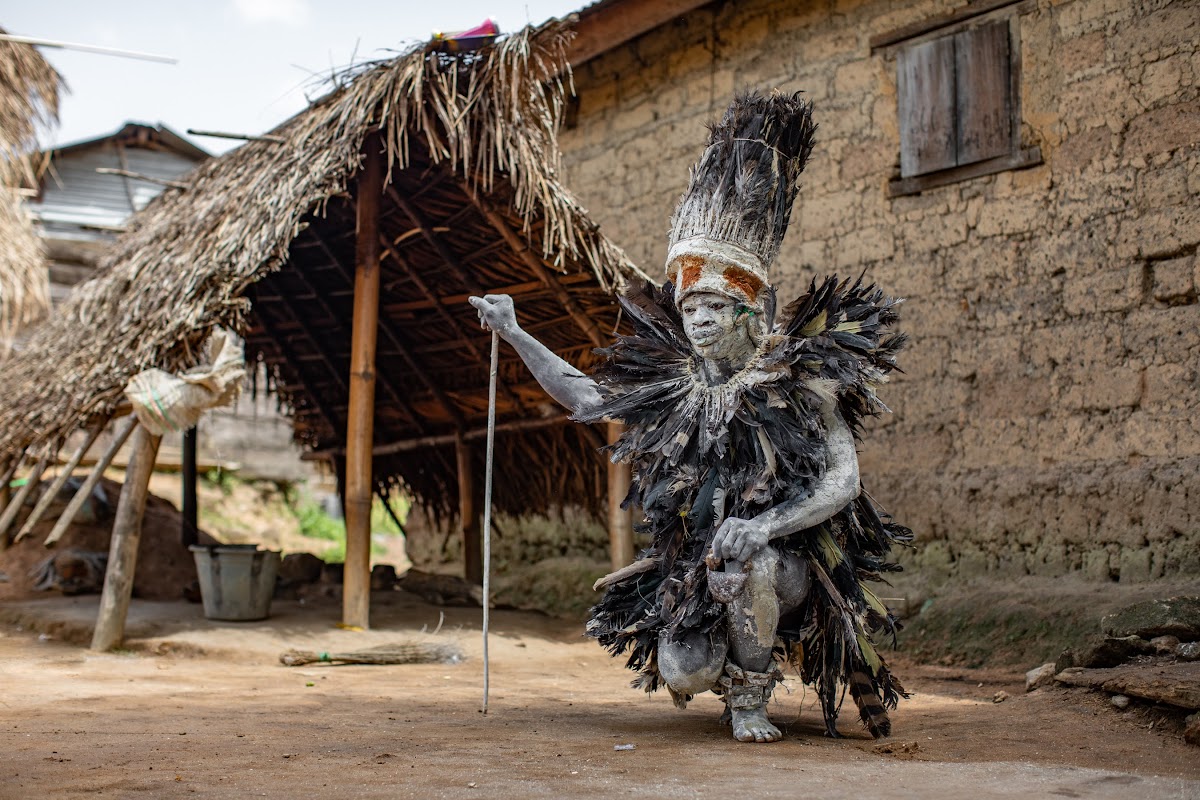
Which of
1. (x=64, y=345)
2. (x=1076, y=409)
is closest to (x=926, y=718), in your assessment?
(x=1076, y=409)

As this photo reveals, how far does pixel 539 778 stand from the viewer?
2670 millimetres

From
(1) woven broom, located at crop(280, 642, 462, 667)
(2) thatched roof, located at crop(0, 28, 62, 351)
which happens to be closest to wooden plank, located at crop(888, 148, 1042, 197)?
(1) woven broom, located at crop(280, 642, 462, 667)

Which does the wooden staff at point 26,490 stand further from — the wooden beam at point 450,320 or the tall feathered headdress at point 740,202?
the tall feathered headdress at point 740,202

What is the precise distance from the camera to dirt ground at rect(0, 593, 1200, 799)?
259cm

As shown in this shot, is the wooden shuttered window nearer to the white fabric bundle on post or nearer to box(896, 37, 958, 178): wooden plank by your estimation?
box(896, 37, 958, 178): wooden plank

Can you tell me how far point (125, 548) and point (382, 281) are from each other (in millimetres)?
2623

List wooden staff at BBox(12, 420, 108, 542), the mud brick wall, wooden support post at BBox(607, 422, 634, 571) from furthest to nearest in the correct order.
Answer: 1. wooden support post at BBox(607, 422, 634, 571)
2. wooden staff at BBox(12, 420, 108, 542)
3. the mud brick wall

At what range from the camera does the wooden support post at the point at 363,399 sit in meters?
6.20

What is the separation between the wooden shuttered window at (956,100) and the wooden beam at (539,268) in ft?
6.77

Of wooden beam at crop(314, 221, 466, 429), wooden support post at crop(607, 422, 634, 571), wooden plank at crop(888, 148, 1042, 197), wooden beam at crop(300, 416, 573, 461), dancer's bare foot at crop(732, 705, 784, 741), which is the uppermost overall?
wooden plank at crop(888, 148, 1042, 197)

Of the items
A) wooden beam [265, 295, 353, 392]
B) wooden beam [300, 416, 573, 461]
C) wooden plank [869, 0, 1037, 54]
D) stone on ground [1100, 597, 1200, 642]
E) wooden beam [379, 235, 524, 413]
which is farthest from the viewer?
wooden beam [265, 295, 353, 392]

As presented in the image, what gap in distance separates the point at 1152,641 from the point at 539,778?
9.09 feet

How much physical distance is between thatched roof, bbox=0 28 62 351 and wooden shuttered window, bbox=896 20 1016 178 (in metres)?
7.61

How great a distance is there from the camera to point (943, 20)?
6246 mm
